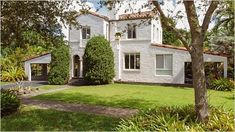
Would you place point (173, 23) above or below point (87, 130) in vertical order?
above

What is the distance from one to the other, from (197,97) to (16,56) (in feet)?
103

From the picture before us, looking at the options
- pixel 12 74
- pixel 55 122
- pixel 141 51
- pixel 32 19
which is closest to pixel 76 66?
pixel 12 74

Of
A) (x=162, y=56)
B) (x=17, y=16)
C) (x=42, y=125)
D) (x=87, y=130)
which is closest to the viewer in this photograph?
(x=87, y=130)

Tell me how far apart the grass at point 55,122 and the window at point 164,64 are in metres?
17.5

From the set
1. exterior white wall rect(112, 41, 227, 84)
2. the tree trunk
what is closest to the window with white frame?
exterior white wall rect(112, 41, 227, 84)

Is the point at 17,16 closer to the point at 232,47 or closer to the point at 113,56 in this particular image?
the point at 113,56

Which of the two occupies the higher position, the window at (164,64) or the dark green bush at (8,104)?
the window at (164,64)

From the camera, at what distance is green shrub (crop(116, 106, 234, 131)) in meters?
8.62

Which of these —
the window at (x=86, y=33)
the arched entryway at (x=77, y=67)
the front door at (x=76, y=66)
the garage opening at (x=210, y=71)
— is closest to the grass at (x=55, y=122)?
the garage opening at (x=210, y=71)

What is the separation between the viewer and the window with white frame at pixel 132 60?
3166 centimetres

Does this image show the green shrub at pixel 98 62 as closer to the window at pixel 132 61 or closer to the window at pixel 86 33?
the window at pixel 132 61

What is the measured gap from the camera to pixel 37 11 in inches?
499

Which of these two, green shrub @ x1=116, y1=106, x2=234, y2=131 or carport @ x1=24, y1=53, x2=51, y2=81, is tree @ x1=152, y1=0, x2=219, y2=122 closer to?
green shrub @ x1=116, y1=106, x2=234, y2=131

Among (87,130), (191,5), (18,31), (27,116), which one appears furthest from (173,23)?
(27,116)
